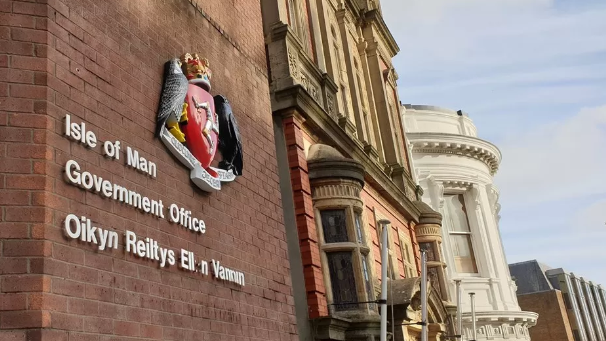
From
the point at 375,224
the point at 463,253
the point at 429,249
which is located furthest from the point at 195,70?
the point at 463,253

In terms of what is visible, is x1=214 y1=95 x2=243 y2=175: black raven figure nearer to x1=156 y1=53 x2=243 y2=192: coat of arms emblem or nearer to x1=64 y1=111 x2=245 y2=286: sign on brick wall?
x1=156 y1=53 x2=243 y2=192: coat of arms emblem

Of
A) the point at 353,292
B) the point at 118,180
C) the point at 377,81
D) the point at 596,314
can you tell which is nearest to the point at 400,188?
the point at 377,81

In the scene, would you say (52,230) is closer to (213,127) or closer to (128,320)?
(128,320)

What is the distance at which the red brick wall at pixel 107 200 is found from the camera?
4.62 metres

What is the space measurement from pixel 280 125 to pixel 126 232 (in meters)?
6.38

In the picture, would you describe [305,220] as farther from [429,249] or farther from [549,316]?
[549,316]

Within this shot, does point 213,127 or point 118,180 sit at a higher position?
point 213,127

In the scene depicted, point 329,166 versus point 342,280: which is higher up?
point 329,166

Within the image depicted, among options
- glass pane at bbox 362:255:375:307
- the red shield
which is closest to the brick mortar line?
the red shield

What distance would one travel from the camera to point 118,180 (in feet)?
18.3

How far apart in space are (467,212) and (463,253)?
1.92 meters

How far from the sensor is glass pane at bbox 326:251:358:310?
37.1 feet

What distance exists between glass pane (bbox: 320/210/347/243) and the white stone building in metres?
15.0

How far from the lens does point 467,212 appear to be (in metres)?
28.7
